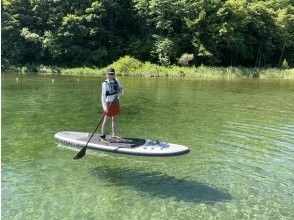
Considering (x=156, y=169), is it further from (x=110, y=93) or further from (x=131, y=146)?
Answer: (x=110, y=93)

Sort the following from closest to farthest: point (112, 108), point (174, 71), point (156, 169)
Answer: point (156, 169) → point (112, 108) → point (174, 71)

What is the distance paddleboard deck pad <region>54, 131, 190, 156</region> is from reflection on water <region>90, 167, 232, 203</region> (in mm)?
582

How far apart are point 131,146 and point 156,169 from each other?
0.97m

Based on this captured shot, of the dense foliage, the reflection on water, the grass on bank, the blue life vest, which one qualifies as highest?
the dense foliage

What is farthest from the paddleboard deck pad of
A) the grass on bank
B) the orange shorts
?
the grass on bank

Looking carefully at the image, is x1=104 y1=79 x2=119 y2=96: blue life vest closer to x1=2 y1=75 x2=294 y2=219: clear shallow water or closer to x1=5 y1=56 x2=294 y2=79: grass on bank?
x1=2 y1=75 x2=294 y2=219: clear shallow water

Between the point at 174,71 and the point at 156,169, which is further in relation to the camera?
the point at 174,71

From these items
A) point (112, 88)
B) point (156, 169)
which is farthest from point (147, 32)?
point (156, 169)

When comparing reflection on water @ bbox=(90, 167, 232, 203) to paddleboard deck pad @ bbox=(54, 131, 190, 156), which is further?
paddleboard deck pad @ bbox=(54, 131, 190, 156)

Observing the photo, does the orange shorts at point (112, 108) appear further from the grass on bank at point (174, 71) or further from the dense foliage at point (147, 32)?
the dense foliage at point (147, 32)

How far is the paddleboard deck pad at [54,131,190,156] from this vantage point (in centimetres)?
1190

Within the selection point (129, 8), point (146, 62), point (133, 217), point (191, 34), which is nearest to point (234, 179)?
point (133, 217)

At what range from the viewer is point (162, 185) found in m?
11.1

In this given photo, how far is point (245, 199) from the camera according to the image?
33.4 ft
